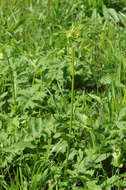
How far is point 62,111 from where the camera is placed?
2252 mm

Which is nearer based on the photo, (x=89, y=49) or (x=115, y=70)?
(x=115, y=70)

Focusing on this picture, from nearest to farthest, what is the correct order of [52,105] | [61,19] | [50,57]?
1. [52,105]
2. [50,57]
3. [61,19]

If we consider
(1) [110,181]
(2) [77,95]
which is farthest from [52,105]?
(1) [110,181]

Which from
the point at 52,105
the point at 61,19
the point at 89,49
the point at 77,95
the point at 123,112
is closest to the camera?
the point at 123,112

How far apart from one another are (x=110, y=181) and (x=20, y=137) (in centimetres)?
62

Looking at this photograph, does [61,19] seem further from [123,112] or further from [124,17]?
[123,112]

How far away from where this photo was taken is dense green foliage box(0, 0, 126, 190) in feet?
6.37

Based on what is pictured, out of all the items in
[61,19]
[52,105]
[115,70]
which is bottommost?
[52,105]

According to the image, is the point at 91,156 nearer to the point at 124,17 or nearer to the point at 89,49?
the point at 89,49

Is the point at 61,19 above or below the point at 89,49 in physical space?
above

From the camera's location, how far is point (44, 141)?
2.12 metres

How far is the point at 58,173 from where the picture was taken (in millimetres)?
1941

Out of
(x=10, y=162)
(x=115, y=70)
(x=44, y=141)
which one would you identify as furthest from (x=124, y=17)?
(x=10, y=162)

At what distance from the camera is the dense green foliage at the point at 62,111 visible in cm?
194
